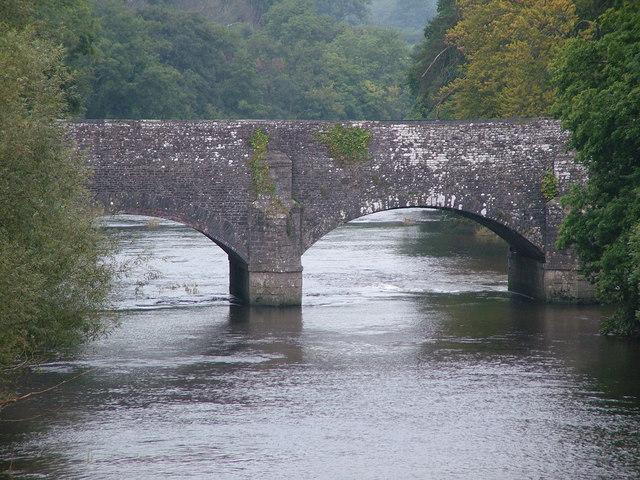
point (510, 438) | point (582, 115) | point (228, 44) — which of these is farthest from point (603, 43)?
point (228, 44)

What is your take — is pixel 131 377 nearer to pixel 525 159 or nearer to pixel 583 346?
pixel 583 346

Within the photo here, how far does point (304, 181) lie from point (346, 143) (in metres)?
1.74

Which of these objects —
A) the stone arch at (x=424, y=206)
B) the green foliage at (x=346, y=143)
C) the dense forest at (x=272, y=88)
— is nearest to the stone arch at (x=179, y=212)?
the dense forest at (x=272, y=88)

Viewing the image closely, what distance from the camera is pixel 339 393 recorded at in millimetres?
22703

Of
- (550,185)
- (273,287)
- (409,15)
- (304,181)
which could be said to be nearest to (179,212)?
(273,287)

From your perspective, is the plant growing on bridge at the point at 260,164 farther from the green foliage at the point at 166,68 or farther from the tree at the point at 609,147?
the green foliage at the point at 166,68

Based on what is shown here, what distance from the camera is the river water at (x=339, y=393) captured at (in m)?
18.1

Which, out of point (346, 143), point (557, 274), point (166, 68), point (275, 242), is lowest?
point (557, 274)

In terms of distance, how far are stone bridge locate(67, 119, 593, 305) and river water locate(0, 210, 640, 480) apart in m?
1.76

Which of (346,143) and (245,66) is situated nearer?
(346,143)

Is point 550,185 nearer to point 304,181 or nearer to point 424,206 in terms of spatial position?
point 424,206

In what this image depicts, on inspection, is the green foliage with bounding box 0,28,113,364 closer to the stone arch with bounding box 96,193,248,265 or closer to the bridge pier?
the stone arch with bounding box 96,193,248,265

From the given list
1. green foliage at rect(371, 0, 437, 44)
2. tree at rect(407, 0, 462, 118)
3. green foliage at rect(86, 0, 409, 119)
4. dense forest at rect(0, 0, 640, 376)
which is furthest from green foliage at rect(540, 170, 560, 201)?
green foliage at rect(371, 0, 437, 44)

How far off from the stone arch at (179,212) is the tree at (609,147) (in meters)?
9.97
